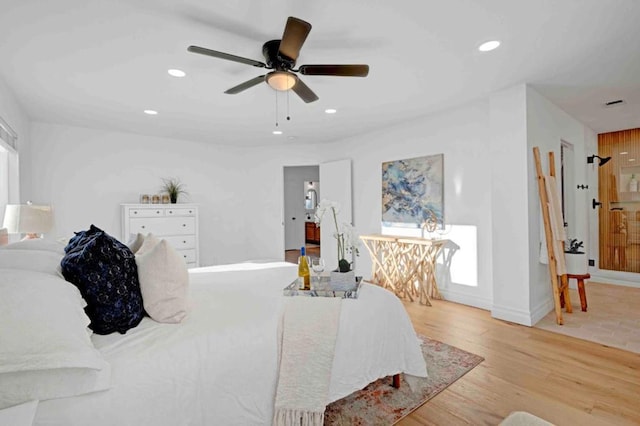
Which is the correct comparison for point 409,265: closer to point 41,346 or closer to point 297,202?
point 41,346

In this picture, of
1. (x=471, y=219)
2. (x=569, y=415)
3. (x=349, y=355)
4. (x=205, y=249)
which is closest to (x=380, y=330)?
(x=349, y=355)

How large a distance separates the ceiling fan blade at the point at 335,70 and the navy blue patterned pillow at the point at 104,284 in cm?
159

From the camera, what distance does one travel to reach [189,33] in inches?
85.7

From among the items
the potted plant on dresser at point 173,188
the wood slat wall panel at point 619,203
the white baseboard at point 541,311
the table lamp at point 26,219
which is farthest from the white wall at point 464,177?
the table lamp at point 26,219

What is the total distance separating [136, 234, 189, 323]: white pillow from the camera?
1.55 m

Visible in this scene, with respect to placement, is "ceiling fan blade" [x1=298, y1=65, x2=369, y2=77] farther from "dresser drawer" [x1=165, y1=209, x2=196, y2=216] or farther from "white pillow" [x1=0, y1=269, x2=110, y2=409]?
"dresser drawer" [x1=165, y1=209, x2=196, y2=216]

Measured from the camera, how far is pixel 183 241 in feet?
16.3

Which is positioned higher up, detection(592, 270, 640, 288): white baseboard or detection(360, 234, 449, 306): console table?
detection(360, 234, 449, 306): console table

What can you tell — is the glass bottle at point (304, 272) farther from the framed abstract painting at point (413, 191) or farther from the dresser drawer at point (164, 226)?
the dresser drawer at point (164, 226)

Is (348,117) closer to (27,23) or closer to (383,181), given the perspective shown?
(383,181)

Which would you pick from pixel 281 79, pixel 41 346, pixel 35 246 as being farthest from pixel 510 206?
pixel 35 246

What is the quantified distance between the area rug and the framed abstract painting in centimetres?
206

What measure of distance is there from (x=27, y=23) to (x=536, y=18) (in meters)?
3.22

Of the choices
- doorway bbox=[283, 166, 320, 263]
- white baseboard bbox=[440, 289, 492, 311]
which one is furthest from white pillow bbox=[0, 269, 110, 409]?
doorway bbox=[283, 166, 320, 263]
